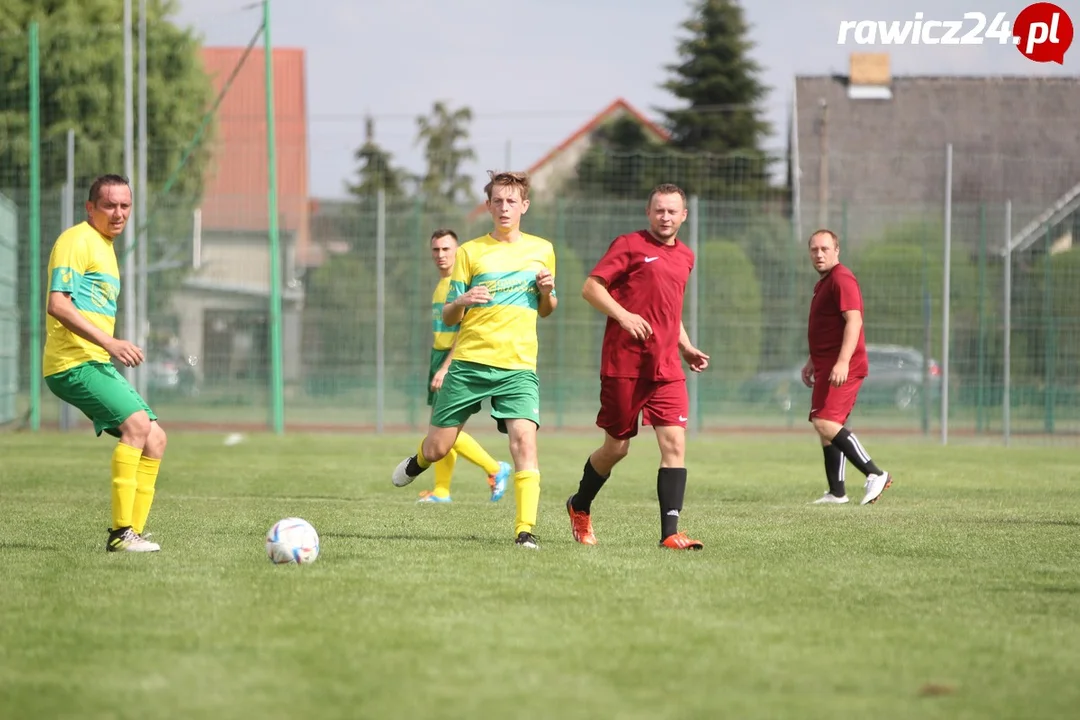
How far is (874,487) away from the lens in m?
11.2

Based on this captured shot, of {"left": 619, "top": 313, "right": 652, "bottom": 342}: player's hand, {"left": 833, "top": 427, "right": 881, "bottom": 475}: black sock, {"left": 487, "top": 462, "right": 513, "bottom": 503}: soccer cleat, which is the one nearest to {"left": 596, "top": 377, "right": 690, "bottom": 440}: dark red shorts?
{"left": 619, "top": 313, "right": 652, "bottom": 342}: player's hand

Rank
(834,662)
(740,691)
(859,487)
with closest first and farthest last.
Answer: (740,691), (834,662), (859,487)

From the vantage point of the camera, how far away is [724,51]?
55469 millimetres

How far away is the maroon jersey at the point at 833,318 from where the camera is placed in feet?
37.2

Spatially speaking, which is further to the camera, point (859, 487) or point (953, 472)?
A: point (953, 472)

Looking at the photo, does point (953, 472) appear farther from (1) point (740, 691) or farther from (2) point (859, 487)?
(1) point (740, 691)

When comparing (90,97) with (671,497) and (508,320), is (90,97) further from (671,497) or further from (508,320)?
(671,497)

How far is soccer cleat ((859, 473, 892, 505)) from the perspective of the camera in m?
11.1

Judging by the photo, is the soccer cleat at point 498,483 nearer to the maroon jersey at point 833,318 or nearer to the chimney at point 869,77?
the maroon jersey at point 833,318

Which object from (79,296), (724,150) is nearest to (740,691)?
(79,296)

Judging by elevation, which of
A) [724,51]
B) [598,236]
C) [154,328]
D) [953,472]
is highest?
[724,51]

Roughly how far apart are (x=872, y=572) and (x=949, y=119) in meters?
28.4

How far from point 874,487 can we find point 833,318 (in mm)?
1355

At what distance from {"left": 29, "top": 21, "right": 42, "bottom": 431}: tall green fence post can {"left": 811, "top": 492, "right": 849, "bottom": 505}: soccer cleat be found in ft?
46.8
